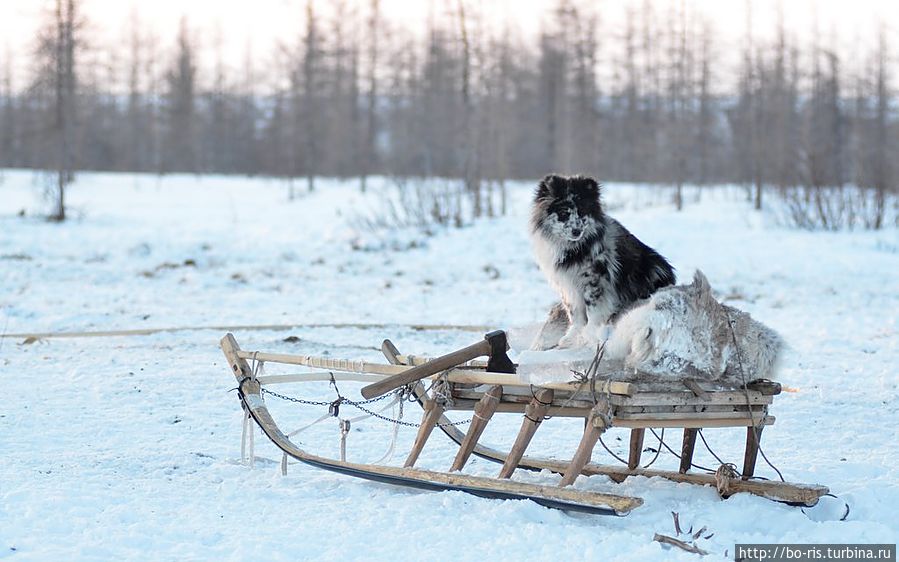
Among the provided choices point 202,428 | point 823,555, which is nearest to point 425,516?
point 823,555

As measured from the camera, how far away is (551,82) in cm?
4059

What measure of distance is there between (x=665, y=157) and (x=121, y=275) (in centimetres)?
2527

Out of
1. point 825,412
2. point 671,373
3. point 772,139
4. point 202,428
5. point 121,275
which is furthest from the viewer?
point 772,139

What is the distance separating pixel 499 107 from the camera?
28.7 metres

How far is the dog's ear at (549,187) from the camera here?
5445mm

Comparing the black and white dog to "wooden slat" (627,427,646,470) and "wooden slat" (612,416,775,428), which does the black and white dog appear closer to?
"wooden slat" (627,427,646,470)

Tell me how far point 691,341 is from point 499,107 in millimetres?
25477

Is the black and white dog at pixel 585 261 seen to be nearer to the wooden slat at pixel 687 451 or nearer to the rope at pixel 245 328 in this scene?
the wooden slat at pixel 687 451

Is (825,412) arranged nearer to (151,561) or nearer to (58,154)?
(151,561)

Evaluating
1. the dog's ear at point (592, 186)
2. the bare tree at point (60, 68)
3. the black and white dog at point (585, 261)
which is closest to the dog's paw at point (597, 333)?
the black and white dog at point (585, 261)

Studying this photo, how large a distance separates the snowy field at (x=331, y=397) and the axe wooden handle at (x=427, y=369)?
0.53 m

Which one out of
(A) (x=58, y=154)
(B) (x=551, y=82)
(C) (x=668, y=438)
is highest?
(B) (x=551, y=82)

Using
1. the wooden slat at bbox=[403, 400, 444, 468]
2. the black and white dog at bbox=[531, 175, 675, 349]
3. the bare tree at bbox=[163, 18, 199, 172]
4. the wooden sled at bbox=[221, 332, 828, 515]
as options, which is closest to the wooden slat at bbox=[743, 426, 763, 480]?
the wooden sled at bbox=[221, 332, 828, 515]

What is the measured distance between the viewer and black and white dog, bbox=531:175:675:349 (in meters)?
4.94
